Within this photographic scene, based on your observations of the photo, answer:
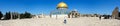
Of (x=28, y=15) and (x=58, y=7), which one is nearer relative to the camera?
(x=28, y=15)

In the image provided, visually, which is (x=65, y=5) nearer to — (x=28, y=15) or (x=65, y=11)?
(x=65, y=11)

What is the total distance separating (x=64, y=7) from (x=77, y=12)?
10372mm

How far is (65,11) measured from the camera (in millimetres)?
55844

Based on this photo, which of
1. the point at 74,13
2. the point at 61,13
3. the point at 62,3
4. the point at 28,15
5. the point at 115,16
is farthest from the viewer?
the point at 62,3

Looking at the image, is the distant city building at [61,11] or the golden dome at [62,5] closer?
the distant city building at [61,11]

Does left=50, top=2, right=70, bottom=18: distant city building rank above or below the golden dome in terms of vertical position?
below

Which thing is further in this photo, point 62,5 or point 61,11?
point 62,5

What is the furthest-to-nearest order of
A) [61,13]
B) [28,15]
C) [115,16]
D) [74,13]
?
[61,13], [28,15], [74,13], [115,16]

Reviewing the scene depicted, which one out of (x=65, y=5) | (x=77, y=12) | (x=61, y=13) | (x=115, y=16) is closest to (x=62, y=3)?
(x=65, y=5)

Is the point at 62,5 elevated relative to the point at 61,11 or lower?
elevated

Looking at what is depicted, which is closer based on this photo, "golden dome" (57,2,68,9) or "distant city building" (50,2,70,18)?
"distant city building" (50,2,70,18)

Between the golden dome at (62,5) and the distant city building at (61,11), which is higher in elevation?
the golden dome at (62,5)

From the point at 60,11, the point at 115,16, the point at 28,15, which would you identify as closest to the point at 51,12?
the point at 60,11

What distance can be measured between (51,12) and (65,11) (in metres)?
3.83
